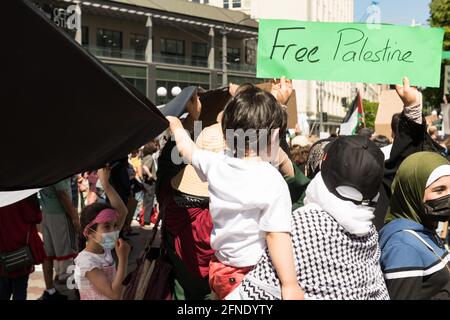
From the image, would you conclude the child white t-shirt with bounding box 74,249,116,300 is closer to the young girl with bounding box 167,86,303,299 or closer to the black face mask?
the young girl with bounding box 167,86,303,299

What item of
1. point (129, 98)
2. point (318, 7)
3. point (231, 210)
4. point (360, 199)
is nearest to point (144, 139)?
point (129, 98)

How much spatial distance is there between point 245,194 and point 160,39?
43.7 metres

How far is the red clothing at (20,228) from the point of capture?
4320mm

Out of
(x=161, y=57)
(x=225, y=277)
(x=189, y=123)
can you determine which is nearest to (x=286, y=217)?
(x=225, y=277)

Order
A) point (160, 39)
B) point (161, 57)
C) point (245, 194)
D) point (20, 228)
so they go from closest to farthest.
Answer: point (245, 194), point (20, 228), point (161, 57), point (160, 39)

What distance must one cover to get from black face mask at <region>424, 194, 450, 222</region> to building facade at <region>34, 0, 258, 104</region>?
3384 centimetres

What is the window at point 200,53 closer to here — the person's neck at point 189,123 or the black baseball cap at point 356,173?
the person's neck at point 189,123

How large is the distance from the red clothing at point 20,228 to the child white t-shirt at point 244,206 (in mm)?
2859

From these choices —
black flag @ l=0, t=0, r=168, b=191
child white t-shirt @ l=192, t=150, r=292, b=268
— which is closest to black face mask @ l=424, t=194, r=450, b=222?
child white t-shirt @ l=192, t=150, r=292, b=268

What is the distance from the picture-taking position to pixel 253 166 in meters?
1.96

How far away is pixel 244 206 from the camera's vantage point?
6.32 feet

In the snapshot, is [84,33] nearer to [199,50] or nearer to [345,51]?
[199,50]

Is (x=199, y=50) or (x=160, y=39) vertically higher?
(x=160, y=39)

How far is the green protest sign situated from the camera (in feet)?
12.0
